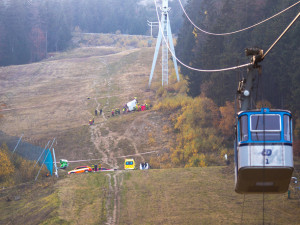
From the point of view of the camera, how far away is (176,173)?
2712cm

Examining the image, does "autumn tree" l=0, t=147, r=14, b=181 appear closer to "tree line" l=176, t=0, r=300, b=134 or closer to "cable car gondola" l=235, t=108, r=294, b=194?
"tree line" l=176, t=0, r=300, b=134

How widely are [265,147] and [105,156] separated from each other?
2562 centimetres

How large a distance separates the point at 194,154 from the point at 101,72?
41.9m

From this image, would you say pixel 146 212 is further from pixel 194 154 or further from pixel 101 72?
pixel 101 72

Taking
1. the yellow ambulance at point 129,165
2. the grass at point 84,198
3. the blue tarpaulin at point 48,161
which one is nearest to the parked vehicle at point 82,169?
the blue tarpaulin at point 48,161

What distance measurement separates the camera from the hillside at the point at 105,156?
2016 centimetres

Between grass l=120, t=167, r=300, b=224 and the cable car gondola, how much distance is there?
6.25 metres

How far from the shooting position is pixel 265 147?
12.5 metres

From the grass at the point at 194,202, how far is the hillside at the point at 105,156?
0.16 ft

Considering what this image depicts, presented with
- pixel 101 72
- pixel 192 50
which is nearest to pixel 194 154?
pixel 192 50

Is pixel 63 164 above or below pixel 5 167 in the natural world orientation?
below

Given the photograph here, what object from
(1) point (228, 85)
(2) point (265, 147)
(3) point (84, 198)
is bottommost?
(3) point (84, 198)

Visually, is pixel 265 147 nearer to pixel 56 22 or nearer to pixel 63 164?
pixel 63 164

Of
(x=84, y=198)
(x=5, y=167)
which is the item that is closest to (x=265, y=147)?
(x=84, y=198)
